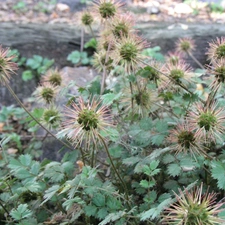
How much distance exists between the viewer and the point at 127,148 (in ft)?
6.48

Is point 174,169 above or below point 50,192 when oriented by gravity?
above

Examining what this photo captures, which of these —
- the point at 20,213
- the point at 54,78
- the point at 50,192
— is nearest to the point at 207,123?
the point at 50,192

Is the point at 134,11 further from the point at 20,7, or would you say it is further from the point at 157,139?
the point at 157,139

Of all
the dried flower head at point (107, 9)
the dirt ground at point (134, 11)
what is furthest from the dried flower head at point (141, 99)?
the dirt ground at point (134, 11)

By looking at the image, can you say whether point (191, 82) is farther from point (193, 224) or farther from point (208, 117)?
point (193, 224)

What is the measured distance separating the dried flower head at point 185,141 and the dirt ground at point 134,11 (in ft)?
10.7

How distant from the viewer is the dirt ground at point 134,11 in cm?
499

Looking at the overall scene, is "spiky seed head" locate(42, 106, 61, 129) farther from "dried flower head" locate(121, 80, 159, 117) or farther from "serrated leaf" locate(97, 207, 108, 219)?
"serrated leaf" locate(97, 207, 108, 219)

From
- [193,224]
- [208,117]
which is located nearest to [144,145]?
[208,117]

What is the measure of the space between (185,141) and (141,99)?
48 centimetres

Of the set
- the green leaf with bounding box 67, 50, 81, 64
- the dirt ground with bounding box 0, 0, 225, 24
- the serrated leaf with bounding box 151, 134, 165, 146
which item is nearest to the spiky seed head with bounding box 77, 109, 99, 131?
the serrated leaf with bounding box 151, 134, 165, 146

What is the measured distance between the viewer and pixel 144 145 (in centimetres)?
197

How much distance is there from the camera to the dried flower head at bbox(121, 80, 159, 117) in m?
2.22

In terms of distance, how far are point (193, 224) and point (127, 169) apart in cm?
83
